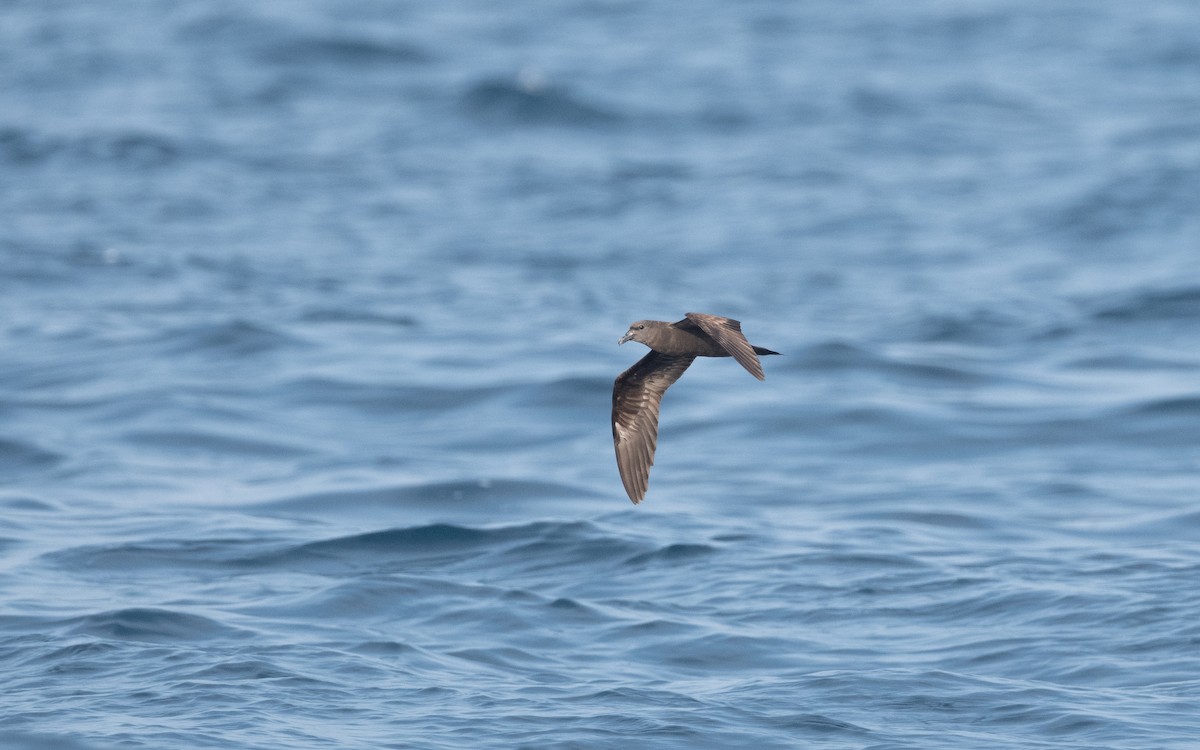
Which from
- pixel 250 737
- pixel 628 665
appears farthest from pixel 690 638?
pixel 250 737

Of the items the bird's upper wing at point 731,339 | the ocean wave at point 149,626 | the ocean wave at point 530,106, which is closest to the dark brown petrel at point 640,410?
the bird's upper wing at point 731,339

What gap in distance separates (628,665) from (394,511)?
3.30 metres

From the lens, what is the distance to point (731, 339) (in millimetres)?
7152

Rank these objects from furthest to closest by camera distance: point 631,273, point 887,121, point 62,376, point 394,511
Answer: point 887,121, point 631,273, point 62,376, point 394,511

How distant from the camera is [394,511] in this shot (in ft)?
40.3

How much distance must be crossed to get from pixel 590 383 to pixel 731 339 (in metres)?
7.54

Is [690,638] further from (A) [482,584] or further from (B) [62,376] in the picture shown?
(B) [62,376]

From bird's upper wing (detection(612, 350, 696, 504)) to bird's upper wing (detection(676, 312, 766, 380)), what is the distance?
1122 mm

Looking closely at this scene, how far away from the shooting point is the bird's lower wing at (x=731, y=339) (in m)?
6.77

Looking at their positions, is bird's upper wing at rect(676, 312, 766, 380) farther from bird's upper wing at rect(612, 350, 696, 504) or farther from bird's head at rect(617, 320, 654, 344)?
bird's upper wing at rect(612, 350, 696, 504)

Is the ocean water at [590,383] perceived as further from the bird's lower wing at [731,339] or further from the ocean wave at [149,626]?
the bird's lower wing at [731,339]

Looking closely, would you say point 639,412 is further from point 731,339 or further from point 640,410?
point 731,339

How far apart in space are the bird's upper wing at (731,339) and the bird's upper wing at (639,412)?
1.12 m

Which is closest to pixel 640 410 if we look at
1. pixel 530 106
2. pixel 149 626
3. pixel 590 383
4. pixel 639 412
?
pixel 639 412
